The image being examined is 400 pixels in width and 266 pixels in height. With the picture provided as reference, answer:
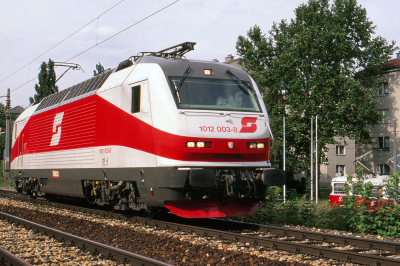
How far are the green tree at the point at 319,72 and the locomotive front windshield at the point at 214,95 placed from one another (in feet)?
72.3

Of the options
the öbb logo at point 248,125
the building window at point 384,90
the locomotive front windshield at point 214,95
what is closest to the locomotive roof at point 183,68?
the locomotive front windshield at point 214,95

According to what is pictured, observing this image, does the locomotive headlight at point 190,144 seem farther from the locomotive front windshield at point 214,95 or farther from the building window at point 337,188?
the building window at point 337,188

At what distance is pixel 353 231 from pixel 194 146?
4.06 m

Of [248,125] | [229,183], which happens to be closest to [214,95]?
[248,125]

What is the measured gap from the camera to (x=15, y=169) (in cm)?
1830

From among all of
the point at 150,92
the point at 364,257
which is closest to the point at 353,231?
the point at 364,257

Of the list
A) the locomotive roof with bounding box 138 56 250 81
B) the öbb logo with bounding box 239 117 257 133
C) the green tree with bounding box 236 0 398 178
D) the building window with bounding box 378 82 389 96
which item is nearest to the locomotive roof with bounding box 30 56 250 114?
the locomotive roof with bounding box 138 56 250 81

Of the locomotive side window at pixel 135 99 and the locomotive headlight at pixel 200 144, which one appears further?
the locomotive side window at pixel 135 99

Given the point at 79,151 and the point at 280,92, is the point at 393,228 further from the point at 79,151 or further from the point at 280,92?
the point at 280,92

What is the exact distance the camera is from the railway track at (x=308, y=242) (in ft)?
20.7

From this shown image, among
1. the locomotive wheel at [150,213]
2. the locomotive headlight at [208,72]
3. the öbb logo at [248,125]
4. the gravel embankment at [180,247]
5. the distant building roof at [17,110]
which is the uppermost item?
the distant building roof at [17,110]

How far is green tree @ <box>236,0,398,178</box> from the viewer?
31312 millimetres

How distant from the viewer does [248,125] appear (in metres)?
8.86

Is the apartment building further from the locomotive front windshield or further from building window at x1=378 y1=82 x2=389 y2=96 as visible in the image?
Answer: the locomotive front windshield
